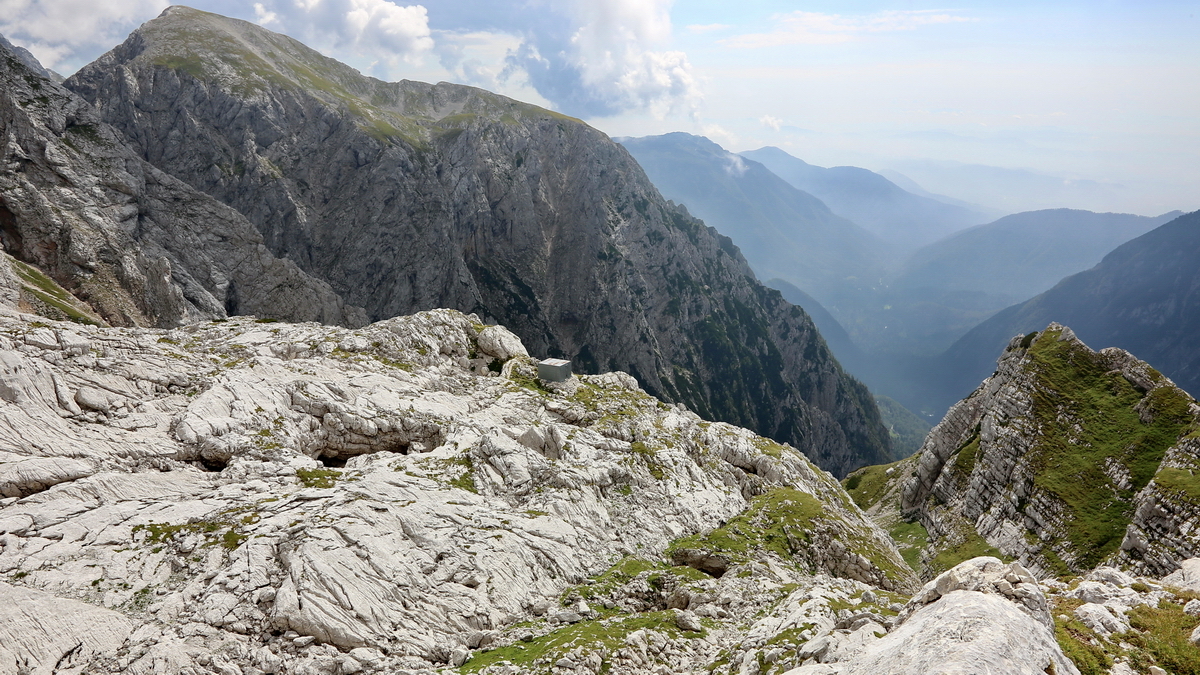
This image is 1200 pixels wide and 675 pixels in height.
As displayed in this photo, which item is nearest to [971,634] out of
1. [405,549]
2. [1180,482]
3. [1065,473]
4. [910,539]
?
[405,549]

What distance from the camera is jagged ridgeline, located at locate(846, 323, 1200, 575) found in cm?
4406

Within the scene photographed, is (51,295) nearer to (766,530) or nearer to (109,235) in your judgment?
(109,235)

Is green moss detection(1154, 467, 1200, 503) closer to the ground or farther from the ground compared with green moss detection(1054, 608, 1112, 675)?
farther from the ground

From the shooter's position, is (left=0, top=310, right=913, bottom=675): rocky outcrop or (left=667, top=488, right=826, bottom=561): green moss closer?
(left=0, top=310, right=913, bottom=675): rocky outcrop

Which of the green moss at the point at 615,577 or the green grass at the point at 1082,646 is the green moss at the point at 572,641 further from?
the green grass at the point at 1082,646

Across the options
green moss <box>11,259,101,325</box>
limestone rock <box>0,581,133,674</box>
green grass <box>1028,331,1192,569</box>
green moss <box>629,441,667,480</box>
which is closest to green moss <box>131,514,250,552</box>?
limestone rock <box>0,581,133,674</box>

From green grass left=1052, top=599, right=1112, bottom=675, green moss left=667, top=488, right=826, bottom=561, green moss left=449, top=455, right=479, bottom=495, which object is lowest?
green moss left=667, top=488, right=826, bottom=561

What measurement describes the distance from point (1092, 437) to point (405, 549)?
70.9 metres

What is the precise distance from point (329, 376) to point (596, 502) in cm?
2280

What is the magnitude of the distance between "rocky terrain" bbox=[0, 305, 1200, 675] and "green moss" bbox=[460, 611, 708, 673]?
0.41 feet

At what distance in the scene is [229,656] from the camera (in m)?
19.0

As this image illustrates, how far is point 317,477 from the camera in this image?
1163 inches

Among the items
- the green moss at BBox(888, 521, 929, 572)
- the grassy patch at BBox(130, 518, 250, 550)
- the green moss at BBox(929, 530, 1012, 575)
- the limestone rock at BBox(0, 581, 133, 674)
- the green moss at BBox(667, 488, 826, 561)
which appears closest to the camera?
the limestone rock at BBox(0, 581, 133, 674)

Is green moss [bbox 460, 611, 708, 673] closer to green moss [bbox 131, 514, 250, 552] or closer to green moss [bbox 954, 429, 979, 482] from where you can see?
green moss [bbox 131, 514, 250, 552]
